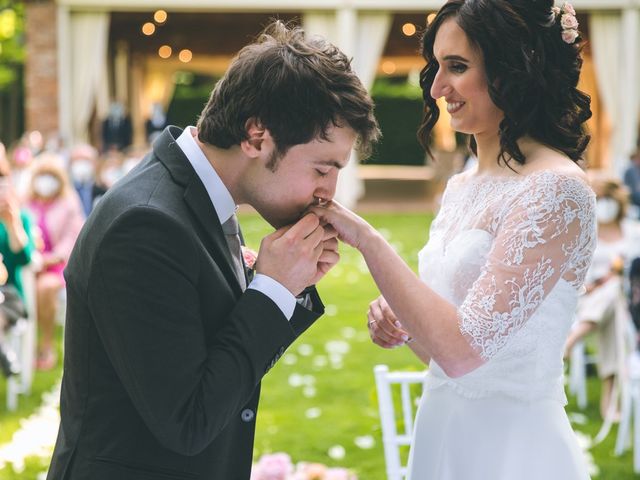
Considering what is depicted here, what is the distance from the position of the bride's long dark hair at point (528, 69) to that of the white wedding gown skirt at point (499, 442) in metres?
0.69

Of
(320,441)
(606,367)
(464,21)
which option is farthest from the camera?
→ (606,367)

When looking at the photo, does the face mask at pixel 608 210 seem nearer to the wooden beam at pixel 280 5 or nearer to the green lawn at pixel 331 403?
the green lawn at pixel 331 403

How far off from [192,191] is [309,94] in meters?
0.31

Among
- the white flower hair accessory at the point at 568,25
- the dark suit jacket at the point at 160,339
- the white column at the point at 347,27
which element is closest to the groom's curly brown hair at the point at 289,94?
the dark suit jacket at the point at 160,339

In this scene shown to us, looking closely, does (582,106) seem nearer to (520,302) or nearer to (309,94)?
(520,302)

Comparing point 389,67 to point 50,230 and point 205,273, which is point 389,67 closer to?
point 50,230

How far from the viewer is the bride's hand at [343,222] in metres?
2.02

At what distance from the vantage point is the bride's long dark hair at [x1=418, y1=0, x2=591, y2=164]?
2285mm

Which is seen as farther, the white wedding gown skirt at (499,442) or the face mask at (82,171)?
the face mask at (82,171)

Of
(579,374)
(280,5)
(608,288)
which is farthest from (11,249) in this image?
(280,5)

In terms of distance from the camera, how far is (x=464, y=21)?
7.63ft

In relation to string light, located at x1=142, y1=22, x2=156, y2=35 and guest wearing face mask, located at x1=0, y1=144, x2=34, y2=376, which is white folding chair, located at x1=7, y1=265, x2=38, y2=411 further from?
string light, located at x1=142, y1=22, x2=156, y2=35

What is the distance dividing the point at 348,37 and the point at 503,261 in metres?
17.5

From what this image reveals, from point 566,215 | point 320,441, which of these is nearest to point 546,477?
point 566,215
